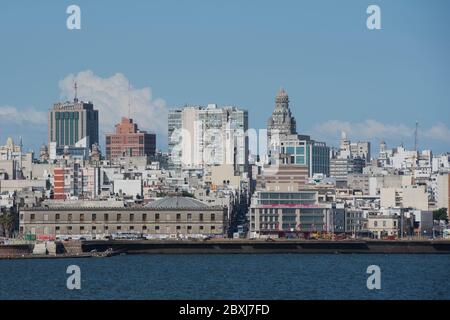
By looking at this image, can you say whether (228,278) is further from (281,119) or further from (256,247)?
(281,119)

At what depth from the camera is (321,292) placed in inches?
1929

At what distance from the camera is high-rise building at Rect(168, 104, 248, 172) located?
589 ft

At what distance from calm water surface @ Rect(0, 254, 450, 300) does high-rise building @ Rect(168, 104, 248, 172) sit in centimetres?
9062

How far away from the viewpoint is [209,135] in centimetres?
18688

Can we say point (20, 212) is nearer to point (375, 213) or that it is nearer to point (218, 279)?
point (375, 213)

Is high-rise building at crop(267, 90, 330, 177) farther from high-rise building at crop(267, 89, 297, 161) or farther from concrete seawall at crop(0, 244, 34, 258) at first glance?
concrete seawall at crop(0, 244, 34, 258)

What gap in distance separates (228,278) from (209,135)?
127607 millimetres

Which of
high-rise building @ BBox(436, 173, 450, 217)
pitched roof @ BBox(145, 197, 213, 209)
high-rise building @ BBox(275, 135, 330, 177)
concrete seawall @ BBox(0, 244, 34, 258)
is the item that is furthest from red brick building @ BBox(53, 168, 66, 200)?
high-rise building @ BBox(275, 135, 330, 177)

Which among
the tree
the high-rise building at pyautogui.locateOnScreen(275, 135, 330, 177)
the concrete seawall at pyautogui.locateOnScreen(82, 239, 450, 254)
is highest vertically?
the high-rise building at pyautogui.locateOnScreen(275, 135, 330, 177)

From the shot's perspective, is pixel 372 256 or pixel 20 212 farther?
pixel 20 212

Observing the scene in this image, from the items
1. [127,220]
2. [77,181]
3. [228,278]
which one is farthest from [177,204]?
[228,278]

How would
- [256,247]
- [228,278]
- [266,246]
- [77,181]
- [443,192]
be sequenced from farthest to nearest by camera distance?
[77,181] < [443,192] < [266,246] < [256,247] < [228,278]
